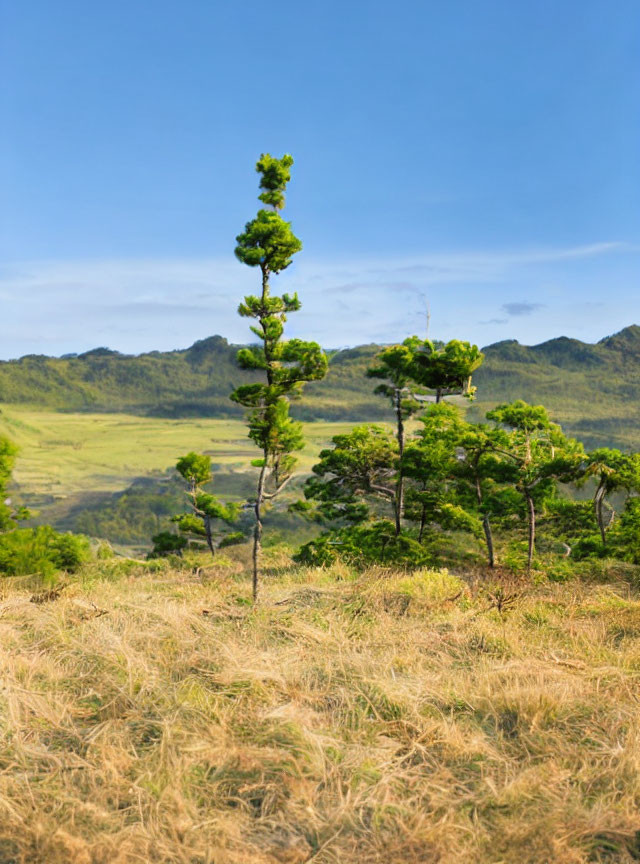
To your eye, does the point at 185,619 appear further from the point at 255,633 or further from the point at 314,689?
the point at 314,689

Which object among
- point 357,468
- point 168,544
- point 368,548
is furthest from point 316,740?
point 168,544

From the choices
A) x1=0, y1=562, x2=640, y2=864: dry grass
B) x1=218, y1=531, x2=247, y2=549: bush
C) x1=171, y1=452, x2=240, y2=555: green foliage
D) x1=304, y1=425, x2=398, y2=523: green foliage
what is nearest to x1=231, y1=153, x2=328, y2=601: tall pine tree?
x1=0, y1=562, x2=640, y2=864: dry grass

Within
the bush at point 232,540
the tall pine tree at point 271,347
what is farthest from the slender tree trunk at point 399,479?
the bush at point 232,540

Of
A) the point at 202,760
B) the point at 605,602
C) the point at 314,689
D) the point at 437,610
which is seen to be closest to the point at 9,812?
the point at 202,760

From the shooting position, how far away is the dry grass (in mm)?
4035

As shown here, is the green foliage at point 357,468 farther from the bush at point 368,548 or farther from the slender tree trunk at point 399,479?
the bush at point 368,548

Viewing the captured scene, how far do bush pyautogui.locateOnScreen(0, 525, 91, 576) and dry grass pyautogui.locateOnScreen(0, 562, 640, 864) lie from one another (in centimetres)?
1068

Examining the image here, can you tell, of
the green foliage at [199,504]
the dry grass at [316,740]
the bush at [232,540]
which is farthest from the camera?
the bush at [232,540]

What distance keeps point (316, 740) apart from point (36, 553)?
16.8 metres

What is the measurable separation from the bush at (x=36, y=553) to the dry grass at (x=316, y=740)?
35.0 ft

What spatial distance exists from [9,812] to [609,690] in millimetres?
4738

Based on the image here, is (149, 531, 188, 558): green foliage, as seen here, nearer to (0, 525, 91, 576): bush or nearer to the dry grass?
(0, 525, 91, 576): bush

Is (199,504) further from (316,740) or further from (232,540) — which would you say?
(316,740)

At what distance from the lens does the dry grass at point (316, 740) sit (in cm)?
404
